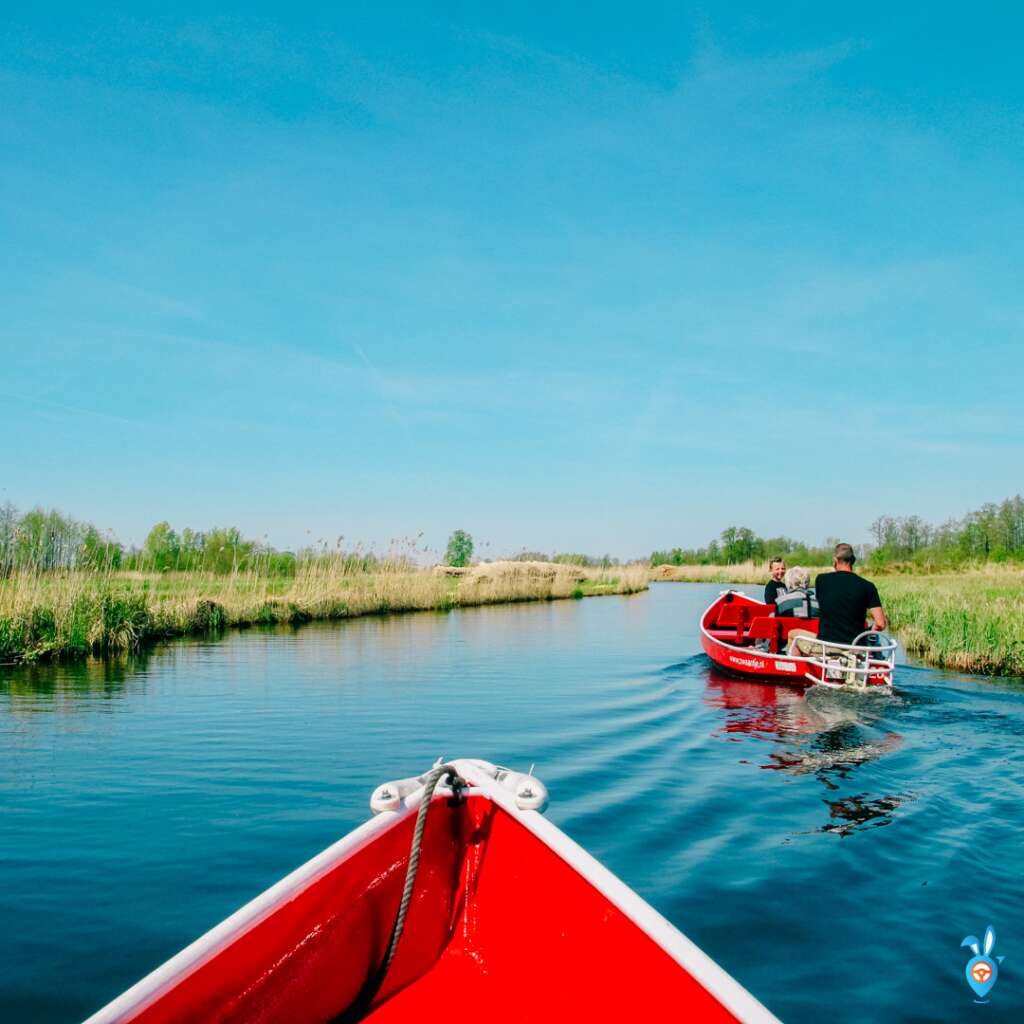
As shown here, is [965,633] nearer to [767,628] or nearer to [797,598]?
[797,598]

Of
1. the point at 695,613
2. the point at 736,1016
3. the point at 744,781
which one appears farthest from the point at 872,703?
the point at 695,613

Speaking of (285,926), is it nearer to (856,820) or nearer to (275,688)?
(856,820)

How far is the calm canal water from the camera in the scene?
4.45 metres

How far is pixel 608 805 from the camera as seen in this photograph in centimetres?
709

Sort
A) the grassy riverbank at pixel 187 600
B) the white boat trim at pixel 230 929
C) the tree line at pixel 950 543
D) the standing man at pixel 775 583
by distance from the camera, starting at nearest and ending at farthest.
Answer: the white boat trim at pixel 230 929, the standing man at pixel 775 583, the grassy riverbank at pixel 187 600, the tree line at pixel 950 543

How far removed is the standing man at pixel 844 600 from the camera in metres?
11.0

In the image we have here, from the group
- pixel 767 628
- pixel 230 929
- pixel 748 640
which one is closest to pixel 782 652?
pixel 767 628

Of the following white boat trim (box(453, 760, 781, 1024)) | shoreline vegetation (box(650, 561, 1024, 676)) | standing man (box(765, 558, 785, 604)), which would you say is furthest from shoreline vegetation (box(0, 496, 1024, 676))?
white boat trim (box(453, 760, 781, 1024))

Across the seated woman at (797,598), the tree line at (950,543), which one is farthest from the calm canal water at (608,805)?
the tree line at (950,543)

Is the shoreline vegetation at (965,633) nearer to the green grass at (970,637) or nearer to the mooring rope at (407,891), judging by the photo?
the green grass at (970,637)

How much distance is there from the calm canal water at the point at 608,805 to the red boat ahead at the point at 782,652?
0.37 meters

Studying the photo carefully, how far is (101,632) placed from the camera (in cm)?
1758

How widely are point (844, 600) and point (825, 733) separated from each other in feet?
7.20

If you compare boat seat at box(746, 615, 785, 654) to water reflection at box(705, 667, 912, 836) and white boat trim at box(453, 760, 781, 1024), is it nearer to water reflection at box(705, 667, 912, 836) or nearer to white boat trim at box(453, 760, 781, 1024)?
water reflection at box(705, 667, 912, 836)
